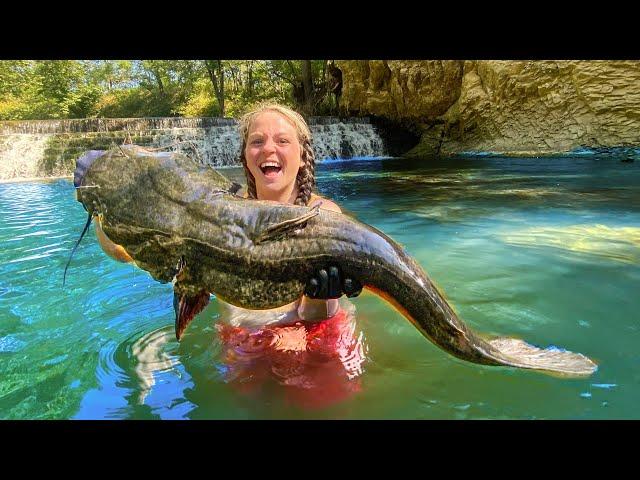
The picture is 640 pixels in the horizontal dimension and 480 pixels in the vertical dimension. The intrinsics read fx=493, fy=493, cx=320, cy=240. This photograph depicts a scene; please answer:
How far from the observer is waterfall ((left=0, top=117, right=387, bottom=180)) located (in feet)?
49.8

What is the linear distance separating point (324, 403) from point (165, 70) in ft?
137

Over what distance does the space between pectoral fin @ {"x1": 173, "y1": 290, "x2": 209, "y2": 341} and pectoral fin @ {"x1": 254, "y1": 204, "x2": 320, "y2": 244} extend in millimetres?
400

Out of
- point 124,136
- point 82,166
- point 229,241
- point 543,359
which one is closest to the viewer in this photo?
point 229,241

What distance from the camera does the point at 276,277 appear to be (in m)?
2.11

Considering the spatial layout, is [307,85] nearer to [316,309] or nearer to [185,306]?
[316,309]

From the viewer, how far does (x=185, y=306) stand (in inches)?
87.3

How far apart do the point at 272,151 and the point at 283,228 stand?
3.28 ft

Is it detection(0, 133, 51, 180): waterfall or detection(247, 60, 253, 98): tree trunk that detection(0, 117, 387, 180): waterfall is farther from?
detection(247, 60, 253, 98): tree trunk

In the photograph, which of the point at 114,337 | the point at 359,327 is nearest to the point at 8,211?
the point at 114,337

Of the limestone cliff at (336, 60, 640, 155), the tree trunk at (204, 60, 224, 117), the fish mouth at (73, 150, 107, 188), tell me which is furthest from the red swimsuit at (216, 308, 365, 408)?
the tree trunk at (204, 60, 224, 117)

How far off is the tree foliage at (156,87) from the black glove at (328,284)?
2562 centimetres

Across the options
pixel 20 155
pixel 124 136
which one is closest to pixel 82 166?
pixel 124 136

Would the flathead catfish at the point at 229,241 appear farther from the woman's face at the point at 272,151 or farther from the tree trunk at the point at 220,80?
the tree trunk at the point at 220,80

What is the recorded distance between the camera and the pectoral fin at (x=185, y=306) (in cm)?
220
